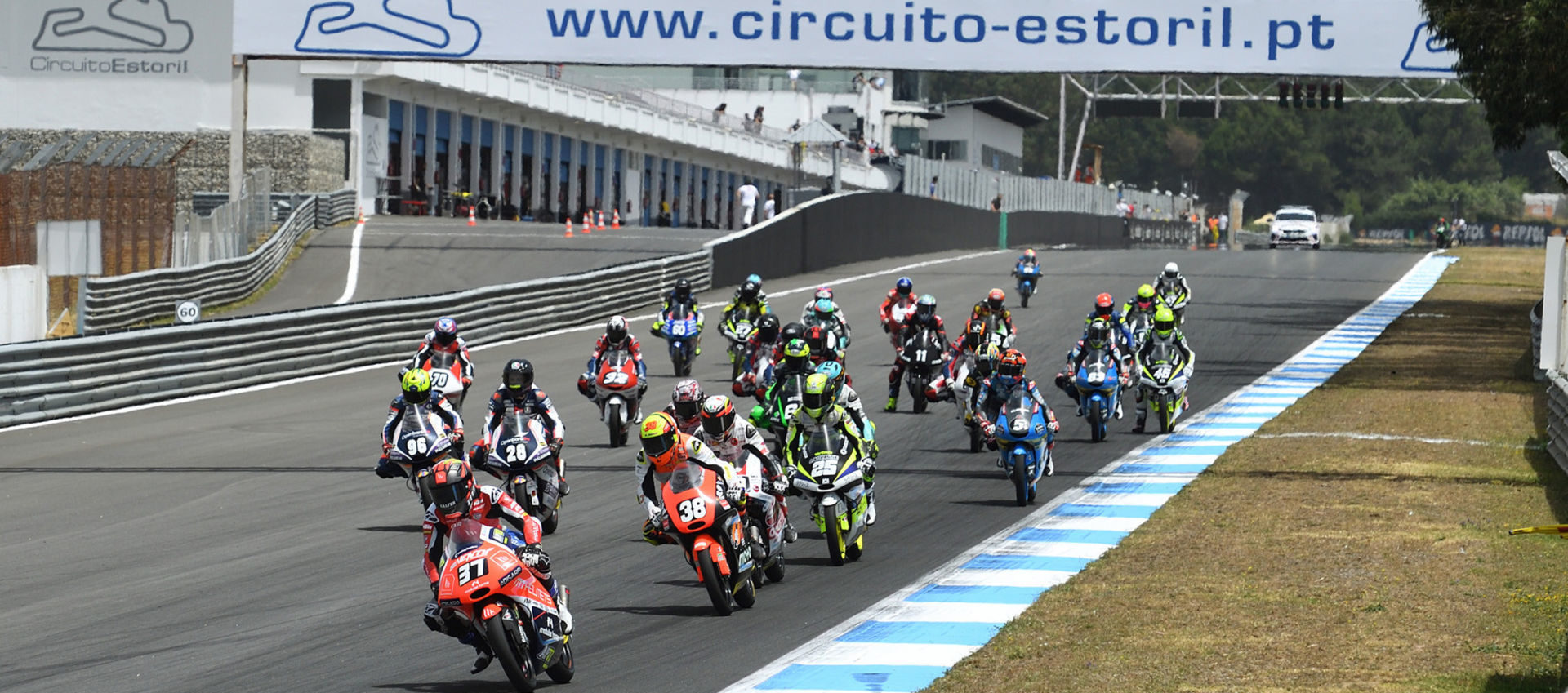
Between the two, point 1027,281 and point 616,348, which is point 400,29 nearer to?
point 616,348

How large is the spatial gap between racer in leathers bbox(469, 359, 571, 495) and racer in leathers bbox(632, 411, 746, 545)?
128 inches

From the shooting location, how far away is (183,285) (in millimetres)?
33375

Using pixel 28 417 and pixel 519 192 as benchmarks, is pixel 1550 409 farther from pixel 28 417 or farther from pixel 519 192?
pixel 519 192

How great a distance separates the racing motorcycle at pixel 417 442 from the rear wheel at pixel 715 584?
403 cm

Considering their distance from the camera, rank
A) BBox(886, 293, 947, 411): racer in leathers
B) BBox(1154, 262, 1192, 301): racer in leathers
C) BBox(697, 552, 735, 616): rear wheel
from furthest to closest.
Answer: BBox(1154, 262, 1192, 301): racer in leathers < BBox(886, 293, 947, 411): racer in leathers < BBox(697, 552, 735, 616): rear wheel

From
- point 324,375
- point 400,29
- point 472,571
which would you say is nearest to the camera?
point 472,571

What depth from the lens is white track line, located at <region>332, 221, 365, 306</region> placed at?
3641cm

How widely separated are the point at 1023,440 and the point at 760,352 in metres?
5.94

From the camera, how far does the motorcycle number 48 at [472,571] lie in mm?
8906

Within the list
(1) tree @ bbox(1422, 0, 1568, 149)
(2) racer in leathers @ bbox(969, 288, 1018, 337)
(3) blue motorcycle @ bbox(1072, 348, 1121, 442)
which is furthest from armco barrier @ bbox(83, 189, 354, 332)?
(1) tree @ bbox(1422, 0, 1568, 149)

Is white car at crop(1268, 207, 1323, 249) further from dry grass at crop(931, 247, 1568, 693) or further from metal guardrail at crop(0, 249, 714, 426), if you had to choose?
dry grass at crop(931, 247, 1568, 693)

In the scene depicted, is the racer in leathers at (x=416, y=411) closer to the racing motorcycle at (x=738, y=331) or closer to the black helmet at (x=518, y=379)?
the black helmet at (x=518, y=379)

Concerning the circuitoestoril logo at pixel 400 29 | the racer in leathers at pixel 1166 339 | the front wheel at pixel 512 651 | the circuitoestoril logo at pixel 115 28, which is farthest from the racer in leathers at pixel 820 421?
the circuitoestoril logo at pixel 115 28

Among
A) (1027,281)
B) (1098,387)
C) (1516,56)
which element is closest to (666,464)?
(1098,387)
